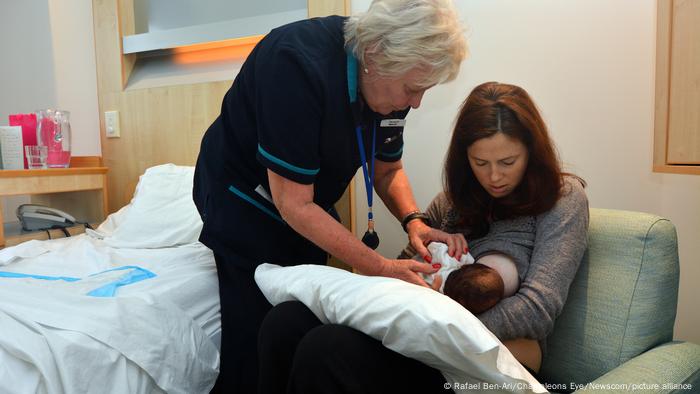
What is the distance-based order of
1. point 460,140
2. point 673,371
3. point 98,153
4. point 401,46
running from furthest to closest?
point 98,153 → point 460,140 → point 401,46 → point 673,371

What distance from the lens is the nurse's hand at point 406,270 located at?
3.67 feet

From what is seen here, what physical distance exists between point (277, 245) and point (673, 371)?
0.89 meters

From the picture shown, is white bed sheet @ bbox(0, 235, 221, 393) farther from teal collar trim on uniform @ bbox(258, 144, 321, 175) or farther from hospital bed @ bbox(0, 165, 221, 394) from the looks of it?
teal collar trim on uniform @ bbox(258, 144, 321, 175)

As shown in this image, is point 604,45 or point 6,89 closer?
point 604,45

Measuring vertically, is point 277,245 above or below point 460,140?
below

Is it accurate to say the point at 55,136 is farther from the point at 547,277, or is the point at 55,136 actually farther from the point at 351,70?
the point at 547,277

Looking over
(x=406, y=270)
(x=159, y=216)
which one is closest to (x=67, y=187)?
(x=159, y=216)

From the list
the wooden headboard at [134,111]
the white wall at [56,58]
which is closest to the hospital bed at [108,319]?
the wooden headboard at [134,111]

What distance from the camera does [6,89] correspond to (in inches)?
106

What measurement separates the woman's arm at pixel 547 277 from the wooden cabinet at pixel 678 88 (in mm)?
261

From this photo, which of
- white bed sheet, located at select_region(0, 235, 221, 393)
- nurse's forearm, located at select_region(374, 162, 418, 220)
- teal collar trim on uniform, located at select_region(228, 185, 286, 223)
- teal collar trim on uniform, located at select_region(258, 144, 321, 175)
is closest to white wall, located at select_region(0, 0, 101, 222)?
white bed sheet, located at select_region(0, 235, 221, 393)

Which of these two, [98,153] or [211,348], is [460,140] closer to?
[211,348]

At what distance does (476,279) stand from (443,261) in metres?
0.13

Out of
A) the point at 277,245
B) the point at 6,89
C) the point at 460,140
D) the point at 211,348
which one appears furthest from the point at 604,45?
the point at 6,89
